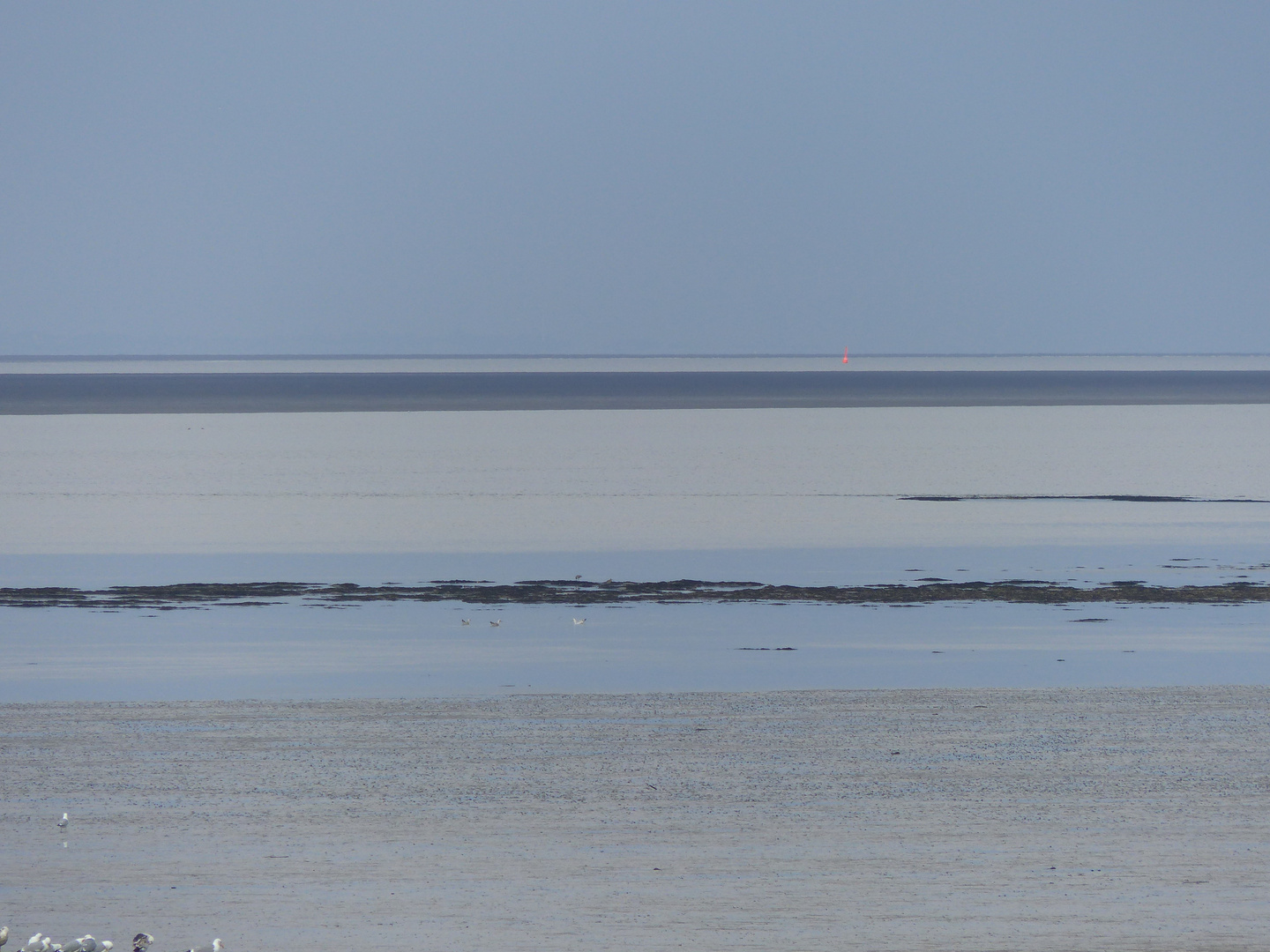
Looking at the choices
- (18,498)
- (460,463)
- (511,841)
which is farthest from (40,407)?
(511,841)

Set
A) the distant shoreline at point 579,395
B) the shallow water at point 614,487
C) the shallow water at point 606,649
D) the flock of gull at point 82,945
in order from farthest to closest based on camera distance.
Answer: the distant shoreline at point 579,395 → the shallow water at point 614,487 → the shallow water at point 606,649 → the flock of gull at point 82,945

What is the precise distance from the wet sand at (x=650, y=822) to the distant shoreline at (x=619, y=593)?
558 centimetres

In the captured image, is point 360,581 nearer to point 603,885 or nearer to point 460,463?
point 603,885

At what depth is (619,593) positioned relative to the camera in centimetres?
1769

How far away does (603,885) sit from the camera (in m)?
7.43

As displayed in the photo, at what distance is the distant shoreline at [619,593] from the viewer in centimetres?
1711

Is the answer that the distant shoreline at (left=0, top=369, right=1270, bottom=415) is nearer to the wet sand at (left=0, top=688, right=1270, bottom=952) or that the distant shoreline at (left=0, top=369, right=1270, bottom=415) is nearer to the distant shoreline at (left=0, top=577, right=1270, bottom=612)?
the distant shoreline at (left=0, top=577, right=1270, bottom=612)

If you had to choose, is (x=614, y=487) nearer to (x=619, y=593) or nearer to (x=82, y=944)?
(x=619, y=593)

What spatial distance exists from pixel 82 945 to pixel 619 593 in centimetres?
1141

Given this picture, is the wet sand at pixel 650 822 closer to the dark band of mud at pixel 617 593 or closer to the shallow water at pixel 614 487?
the dark band of mud at pixel 617 593

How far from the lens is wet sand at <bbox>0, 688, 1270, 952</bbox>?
697 centimetres

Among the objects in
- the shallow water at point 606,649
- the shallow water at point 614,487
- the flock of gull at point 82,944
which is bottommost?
the flock of gull at point 82,944

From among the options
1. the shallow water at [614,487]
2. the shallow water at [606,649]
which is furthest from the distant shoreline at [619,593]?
the shallow water at [614,487]

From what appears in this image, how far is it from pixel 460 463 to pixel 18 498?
11.4 meters
